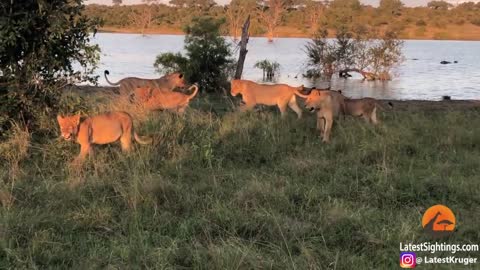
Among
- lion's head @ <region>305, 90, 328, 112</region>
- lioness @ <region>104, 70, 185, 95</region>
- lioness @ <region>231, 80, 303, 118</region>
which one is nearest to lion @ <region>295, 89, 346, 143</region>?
lion's head @ <region>305, 90, 328, 112</region>

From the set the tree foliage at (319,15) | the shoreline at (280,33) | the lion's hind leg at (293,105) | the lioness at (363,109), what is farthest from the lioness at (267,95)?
the shoreline at (280,33)

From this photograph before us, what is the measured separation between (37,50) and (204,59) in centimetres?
1077

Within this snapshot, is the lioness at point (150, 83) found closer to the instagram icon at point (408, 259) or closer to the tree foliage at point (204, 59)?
the tree foliage at point (204, 59)

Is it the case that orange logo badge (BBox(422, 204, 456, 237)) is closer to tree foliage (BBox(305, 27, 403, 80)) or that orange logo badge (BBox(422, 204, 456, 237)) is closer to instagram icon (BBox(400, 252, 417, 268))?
instagram icon (BBox(400, 252, 417, 268))

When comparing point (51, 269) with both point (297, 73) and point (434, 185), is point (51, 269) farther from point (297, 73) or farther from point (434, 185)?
point (297, 73)

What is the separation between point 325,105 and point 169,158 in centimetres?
316

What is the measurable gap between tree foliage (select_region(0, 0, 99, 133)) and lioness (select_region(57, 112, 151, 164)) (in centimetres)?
110

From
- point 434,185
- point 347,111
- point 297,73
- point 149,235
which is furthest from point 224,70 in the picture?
point 149,235

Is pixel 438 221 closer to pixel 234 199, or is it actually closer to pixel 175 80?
pixel 234 199

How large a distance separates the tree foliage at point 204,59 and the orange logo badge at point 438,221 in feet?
42.9

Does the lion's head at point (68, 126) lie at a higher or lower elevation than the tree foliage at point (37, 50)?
lower

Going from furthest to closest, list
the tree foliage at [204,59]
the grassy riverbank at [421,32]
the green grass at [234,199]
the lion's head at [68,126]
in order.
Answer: the grassy riverbank at [421,32] < the tree foliage at [204,59] < the lion's head at [68,126] < the green grass at [234,199]

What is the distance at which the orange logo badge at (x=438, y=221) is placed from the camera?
4.91m

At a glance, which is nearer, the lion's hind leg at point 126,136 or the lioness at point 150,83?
the lion's hind leg at point 126,136
